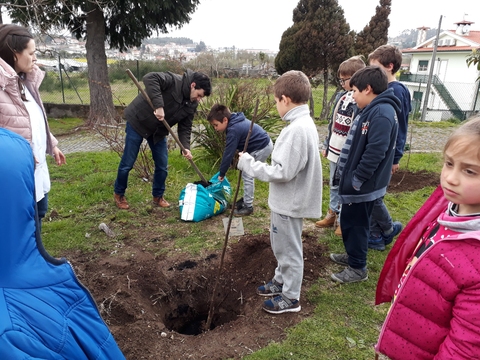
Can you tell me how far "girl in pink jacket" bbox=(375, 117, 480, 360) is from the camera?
1.26 m

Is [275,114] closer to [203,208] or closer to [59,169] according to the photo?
[203,208]

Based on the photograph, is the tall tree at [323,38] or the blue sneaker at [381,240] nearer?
the blue sneaker at [381,240]

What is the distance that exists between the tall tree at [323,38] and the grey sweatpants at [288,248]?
31.5 ft

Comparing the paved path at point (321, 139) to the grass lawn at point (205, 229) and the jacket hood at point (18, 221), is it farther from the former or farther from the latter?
the jacket hood at point (18, 221)

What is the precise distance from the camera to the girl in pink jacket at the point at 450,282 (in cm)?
126

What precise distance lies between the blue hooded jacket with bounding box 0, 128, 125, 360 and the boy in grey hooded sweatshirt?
1.57m

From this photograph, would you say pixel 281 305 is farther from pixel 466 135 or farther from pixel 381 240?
pixel 466 135

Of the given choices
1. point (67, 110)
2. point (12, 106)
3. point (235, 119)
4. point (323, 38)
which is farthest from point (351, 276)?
point (67, 110)

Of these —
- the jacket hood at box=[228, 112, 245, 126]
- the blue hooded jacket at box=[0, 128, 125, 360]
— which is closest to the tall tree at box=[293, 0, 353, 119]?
the jacket hood at box=[228, 112, 245, 126]

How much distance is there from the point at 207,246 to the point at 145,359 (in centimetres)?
163

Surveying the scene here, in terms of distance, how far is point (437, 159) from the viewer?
7609 mm

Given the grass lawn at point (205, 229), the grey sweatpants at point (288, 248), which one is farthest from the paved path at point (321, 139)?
the grey sweatpants at point (288, 248)

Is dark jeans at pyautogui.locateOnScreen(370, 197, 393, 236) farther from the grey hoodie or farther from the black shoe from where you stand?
the black shoe

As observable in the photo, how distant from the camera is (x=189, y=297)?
10.9 feet
